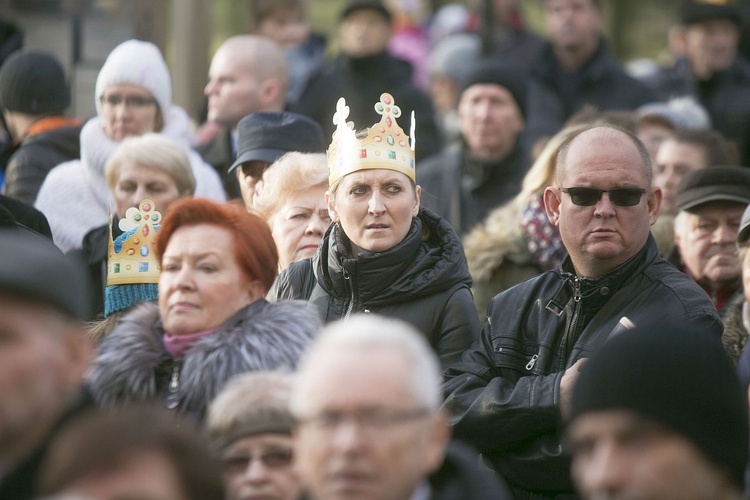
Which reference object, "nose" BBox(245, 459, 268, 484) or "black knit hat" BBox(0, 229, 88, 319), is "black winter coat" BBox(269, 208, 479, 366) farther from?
"black knit hat" BBox(0, 229, 88, 319)

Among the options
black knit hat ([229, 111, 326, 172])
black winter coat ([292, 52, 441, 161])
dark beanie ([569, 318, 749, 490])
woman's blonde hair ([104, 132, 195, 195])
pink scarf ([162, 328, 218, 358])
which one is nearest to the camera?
dark beanie ([569, 318, 749, 490])

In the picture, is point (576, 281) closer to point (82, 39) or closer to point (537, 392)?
point (537, 392)

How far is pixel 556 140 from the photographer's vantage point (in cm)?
812

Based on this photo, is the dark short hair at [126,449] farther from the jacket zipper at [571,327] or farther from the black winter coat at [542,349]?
the jacket zipper at [571,327]

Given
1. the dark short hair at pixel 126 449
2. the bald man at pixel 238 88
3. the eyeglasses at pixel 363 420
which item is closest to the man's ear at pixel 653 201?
the eyeglasses at pixel 363 420

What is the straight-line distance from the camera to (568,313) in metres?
6.33

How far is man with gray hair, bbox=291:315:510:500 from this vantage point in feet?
14.5

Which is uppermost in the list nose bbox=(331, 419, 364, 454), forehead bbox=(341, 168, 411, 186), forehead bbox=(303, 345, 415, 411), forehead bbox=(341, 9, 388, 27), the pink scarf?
forehead bbox=(341, 9, 388, 27)

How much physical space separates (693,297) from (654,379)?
1.85 metres

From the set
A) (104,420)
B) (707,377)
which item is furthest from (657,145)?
(104,420)

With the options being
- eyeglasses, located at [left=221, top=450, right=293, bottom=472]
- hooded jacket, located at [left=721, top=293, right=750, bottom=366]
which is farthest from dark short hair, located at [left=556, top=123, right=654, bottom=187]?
eyeglasses, located at [left=221, top=450, right=293, bottom=472]

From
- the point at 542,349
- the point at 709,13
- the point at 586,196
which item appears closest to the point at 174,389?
the point at 542,349

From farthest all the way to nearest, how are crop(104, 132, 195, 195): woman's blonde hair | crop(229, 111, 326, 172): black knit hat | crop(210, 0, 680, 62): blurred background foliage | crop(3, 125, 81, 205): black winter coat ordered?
crop(210, 0, 680, 62): blurred background foliage < crop(3, 125, 81, 205): black winter coat < crop(229, 111, 326, 172): black knit hat < crop(104, 132, 195, 195): woman's blonde hair

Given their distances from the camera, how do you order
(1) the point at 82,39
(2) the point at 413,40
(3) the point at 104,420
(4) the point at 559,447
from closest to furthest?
(3) the point at 104,420 < (4) the point at 559,447 < (1) the point at 82,39 < (2) the point at 413,40
